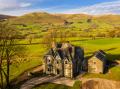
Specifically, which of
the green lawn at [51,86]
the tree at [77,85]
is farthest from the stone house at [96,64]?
the green lawn at [51,86]

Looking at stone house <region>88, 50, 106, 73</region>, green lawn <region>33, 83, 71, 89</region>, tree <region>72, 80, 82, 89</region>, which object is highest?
stone house <region>88, 50, 106, 73</region>

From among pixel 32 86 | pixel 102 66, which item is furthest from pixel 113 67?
pixel 32 86

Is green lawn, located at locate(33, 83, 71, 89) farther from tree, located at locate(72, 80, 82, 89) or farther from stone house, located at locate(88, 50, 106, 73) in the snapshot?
stone house, located at locate(88, 50, 106, 73)

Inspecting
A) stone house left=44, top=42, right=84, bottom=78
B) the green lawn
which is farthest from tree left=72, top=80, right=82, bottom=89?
stone house left=44, top=42, right=84, bottom=78

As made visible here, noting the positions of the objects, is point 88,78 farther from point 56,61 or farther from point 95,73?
point 56,61

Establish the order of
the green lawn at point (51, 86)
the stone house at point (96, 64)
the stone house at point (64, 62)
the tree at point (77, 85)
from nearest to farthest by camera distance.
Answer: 1. the tree at point (77, 85)
2. the green lawn at point (51, 86)
3. the stone house at point (64, 62)
4. the stone house at point (96, 64)

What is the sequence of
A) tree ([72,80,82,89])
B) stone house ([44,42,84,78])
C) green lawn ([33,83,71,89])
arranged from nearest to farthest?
tree ([72,80,82,89]), green lawn ([33,83,71,89]), stone house ([44,42,84,78])

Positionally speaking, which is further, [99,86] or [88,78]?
[88,78]

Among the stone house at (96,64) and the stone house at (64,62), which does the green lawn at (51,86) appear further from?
the stone house at (96,64)

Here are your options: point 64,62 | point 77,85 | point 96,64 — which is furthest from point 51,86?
point 96,64
